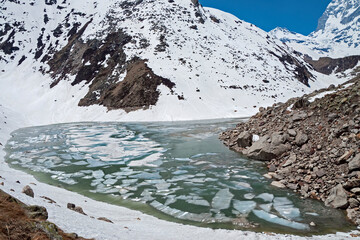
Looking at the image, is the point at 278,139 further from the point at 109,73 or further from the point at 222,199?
the point at 109,73

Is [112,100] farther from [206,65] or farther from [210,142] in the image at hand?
[210,142]

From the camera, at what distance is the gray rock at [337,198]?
7967 millimetres

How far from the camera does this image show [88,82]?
58188 mm

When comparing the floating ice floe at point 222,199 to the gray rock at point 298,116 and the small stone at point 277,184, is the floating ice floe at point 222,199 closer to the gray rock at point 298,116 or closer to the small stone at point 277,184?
the small stone at point 277,184

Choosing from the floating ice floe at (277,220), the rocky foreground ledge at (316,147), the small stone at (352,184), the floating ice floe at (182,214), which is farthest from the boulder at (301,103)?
the floating ice floe at (182,214)

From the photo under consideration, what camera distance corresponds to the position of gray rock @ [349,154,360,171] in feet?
29.5

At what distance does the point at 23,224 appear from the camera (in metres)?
3.95

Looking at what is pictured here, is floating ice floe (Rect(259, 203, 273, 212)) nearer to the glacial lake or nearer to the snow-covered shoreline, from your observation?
the glacial lake

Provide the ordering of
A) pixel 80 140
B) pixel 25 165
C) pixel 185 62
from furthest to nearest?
1. pixel 185 62
2. pixel 80 140
3. pixel 25 165

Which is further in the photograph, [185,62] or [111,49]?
[111,49]

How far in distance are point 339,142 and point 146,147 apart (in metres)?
12.8

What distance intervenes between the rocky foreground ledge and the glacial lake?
0.57m

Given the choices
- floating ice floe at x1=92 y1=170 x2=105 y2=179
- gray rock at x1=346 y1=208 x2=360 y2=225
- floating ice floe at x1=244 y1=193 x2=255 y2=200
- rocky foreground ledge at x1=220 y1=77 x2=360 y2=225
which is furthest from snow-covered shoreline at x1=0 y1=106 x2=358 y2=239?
floating ice floe at x1=92 y1=170 x2=105 y2=179

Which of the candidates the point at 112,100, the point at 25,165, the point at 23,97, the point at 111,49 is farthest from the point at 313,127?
the point at 23,97
